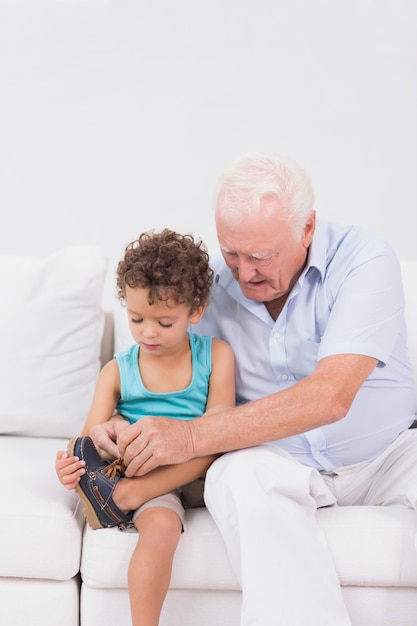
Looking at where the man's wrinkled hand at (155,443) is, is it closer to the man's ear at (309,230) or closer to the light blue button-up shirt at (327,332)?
the light blue button-up shirt at (327,332)

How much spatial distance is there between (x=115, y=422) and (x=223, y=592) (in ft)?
1.39

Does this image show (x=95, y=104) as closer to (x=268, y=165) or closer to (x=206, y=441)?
(x=268, y=165)

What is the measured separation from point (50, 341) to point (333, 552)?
109cm

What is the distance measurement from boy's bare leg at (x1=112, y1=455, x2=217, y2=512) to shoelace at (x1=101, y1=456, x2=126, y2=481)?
0.02 meters

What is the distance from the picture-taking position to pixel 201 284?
1888mm

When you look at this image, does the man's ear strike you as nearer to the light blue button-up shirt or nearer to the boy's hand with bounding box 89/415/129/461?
the light blue button-up shirt

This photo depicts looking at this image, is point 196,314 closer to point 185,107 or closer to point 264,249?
point 264,249

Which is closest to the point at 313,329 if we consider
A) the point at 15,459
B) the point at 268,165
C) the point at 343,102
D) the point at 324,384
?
the point at 324,384

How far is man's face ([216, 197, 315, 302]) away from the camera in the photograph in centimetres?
181

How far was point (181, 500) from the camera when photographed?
6.21ft

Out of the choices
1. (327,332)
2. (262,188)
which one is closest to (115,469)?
(327,332)

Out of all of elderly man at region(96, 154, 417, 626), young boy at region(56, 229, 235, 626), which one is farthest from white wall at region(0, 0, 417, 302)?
young boy at region(56, 229, 235, 626)

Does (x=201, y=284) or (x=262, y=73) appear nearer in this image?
(x=201, y=284)

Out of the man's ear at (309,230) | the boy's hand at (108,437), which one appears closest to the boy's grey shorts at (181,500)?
the boy's hand at (108,437)
